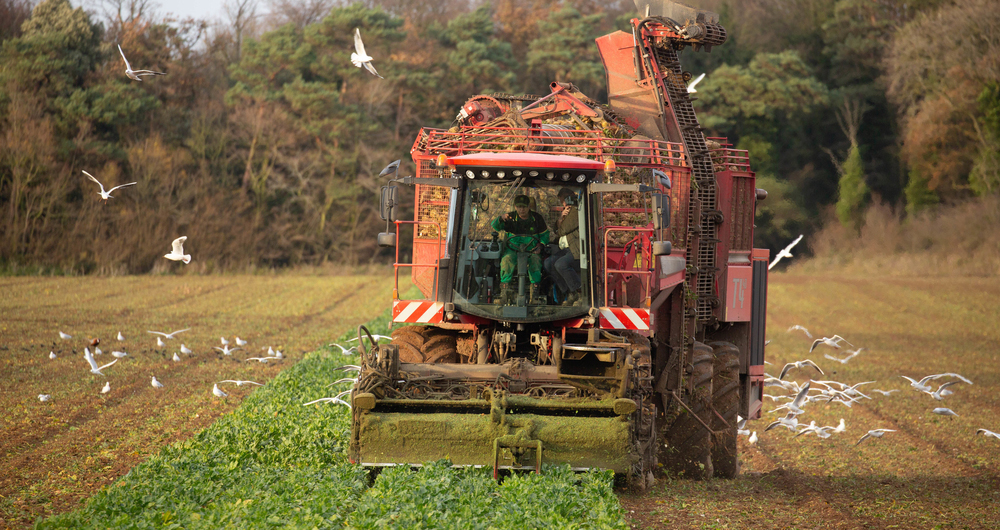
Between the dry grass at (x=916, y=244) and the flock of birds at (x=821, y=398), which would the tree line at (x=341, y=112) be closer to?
the dry grass at (x=916, y=244)

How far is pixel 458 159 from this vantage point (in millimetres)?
7559

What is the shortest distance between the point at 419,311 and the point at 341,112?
39.3 metres

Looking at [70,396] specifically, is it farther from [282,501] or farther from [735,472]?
[735,472]

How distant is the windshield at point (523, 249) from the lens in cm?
769

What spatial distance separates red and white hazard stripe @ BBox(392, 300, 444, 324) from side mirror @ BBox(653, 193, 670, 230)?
1.91 meters

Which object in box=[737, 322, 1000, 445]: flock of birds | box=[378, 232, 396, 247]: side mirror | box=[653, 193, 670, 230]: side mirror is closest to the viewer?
box=[653, 193, 670, 230]: side mirror

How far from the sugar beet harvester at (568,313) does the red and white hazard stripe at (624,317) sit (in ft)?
0.04

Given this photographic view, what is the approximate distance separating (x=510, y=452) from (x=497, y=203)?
210cm

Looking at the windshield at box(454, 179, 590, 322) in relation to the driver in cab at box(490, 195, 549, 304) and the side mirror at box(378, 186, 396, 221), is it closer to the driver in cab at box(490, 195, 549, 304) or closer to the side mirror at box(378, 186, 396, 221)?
the driver in cab at box(490, 195, 549, 304)

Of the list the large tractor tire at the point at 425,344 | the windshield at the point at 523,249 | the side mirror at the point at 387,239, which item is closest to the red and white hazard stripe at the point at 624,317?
the windshield at the point at 523,249

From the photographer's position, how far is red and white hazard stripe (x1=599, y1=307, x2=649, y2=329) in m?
7.59

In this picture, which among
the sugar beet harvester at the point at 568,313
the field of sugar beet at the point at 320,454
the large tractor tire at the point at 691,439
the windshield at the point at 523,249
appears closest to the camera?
the field of sugar beet at the point at 320,454

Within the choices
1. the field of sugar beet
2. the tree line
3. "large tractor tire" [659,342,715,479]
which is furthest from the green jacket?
the tree line

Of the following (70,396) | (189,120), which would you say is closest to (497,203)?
(70,396)
